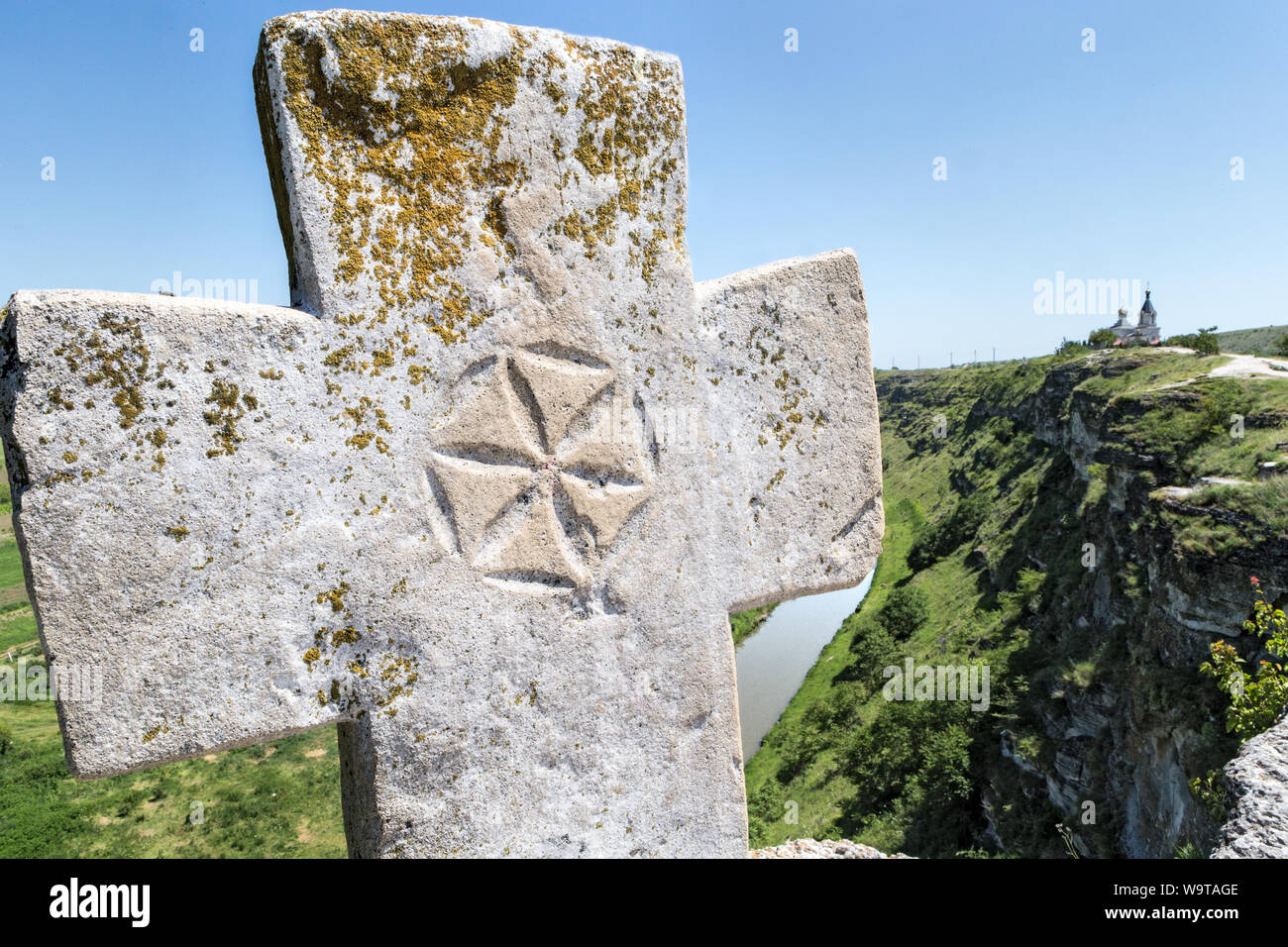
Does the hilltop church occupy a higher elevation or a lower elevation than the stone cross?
higher

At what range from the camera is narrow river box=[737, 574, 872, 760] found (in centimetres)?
3488

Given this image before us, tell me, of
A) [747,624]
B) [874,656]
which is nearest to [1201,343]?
[874,656]

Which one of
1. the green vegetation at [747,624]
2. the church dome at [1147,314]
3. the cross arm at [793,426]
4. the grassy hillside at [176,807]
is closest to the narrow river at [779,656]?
the green vegetation at [747,624]

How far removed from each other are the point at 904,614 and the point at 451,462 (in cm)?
4186

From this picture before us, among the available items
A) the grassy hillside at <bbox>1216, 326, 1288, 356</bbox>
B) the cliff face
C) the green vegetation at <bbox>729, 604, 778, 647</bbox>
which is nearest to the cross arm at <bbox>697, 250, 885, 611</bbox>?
the cliff face

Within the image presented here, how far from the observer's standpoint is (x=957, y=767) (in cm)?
2814

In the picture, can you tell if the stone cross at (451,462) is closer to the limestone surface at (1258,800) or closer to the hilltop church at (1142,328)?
the limestone surface at (1258,800)

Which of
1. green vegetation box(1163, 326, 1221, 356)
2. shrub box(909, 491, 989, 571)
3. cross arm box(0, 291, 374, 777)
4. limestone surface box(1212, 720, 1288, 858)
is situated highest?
green vegetation box(1163, 326, 1221, 356)

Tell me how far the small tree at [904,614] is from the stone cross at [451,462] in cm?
3975

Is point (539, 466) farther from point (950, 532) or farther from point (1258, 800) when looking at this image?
point (950, 532)

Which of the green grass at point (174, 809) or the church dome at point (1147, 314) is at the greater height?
the church dome at point (1147, 314)

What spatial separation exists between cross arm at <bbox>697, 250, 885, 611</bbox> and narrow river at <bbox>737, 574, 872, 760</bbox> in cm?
3075

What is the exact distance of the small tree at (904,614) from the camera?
131 feet

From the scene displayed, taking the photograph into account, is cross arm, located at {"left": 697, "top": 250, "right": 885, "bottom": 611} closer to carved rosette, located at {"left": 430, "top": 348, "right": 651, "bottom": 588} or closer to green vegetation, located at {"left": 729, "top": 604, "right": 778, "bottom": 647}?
carved rosette, located at {"left": 430, "top": 348, "right": 651, "bottom": 588}
